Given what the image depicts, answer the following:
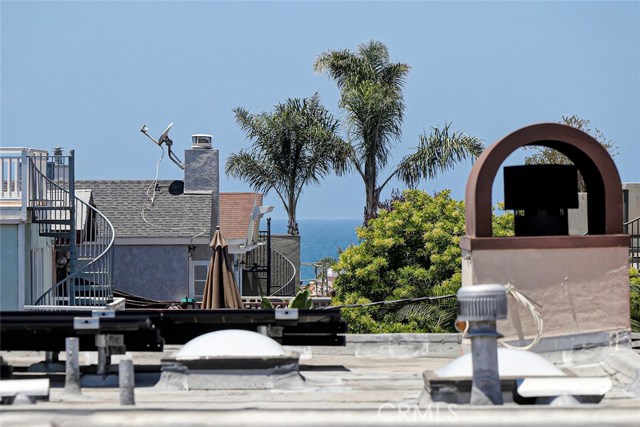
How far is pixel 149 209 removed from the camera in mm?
→ 32438

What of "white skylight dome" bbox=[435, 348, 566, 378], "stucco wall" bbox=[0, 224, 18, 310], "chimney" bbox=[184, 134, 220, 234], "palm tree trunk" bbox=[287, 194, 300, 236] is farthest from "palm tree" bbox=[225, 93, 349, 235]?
"white skylight dome" bbox=[435, 348, 566, 378]

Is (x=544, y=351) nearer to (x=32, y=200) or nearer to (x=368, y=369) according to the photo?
(x=368, y=369)

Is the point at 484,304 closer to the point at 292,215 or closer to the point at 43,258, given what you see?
the point at 43,258

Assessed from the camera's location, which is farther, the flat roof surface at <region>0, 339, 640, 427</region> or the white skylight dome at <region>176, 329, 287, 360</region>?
the white skylight dome at <region>176, 329, 287, 360</region>

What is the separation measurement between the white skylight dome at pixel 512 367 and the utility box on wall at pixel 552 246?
1793mm

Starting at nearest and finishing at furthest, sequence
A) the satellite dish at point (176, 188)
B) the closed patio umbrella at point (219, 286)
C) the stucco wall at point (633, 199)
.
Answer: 1. the closed patio umbrella at point (219, 286)
2. the stucco wall at point (633, 199)
3. the satellite dish at point (176, 188)

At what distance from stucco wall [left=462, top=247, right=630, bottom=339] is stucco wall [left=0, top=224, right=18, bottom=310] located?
13.5 m

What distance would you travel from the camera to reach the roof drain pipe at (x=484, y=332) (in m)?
7.19

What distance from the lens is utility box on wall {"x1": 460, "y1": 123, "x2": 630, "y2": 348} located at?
403 inches

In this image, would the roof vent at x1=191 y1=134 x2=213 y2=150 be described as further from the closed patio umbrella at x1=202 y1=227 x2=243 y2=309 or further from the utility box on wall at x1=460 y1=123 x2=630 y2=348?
the utility box on wall at x1=460 y1=123 x2=630 y2=348

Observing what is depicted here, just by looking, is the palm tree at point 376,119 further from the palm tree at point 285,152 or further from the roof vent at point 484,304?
the roof vent at point 484,304

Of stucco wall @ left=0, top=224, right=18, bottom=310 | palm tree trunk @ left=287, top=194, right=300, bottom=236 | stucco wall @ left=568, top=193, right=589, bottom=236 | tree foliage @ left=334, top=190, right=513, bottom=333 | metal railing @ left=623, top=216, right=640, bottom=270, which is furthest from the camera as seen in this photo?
palm tree trunk @ left=287, top=194, right=300, bottom=236

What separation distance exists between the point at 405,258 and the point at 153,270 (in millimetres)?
12024

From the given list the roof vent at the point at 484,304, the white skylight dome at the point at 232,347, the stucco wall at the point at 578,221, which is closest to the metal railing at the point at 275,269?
the stucco wall at the point at 578,221
